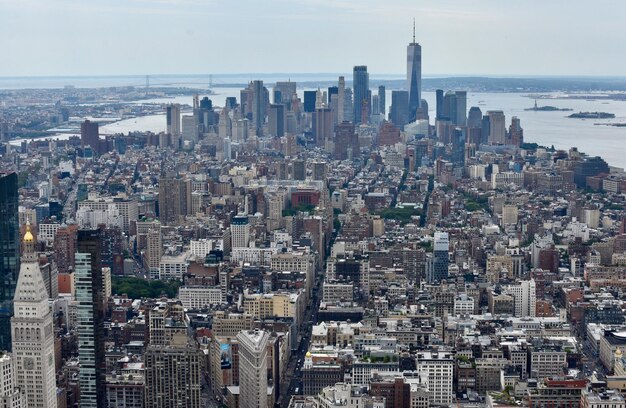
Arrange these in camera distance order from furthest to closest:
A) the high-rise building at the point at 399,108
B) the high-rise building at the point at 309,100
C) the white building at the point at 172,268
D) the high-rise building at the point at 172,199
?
the high-rise building at the point at 399,108 → the high-rise building at the point at 309,100 → the high-rise building at the point at 172,199 → the white building at the point at 172,268

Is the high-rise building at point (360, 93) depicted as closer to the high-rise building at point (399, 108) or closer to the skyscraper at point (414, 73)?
the high-rise building at point (399, 108)

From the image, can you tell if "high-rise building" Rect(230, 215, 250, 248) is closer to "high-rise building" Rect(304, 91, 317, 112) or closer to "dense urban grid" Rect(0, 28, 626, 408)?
"dense urban grid" Rect(0, 28, 626, 408)

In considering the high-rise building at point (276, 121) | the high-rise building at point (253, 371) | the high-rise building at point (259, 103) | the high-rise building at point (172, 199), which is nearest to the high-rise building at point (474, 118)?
the high-rise building at point (276, 121)

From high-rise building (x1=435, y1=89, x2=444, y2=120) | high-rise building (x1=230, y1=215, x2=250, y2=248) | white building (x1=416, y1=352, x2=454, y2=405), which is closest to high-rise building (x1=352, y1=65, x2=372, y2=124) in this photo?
high-rise building (x1=435, y1=89, x2=444, y2=120)

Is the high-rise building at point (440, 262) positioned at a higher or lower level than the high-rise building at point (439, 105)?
lower

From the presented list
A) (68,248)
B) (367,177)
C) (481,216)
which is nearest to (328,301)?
(68,248)

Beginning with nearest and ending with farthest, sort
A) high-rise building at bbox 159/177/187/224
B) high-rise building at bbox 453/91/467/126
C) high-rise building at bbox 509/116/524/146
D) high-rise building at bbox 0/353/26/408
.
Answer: high-rise building at bbox 0/353/26/408
high-rise building at bbox 159/177/187/224
high-rise building at bbox 509/116/524/146
high-rise building at bbox 453/91/467/126
